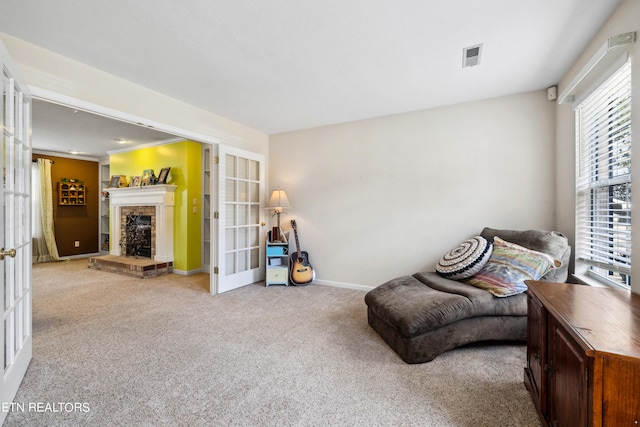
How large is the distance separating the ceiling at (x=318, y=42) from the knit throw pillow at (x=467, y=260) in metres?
1.56

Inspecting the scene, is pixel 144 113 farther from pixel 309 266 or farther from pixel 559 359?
pixel 559 359

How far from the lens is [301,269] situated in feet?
13.1

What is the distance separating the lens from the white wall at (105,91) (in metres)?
2.09

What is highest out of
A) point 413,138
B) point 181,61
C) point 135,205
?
point 181,61

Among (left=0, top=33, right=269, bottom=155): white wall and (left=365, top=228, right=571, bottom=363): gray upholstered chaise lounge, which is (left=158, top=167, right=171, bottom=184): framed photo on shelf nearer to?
(left=0, top=33, right=269, bottom=155): white wall

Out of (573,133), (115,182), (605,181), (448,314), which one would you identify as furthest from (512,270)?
(115,182)

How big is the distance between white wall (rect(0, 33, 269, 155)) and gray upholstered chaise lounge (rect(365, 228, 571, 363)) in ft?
9.20

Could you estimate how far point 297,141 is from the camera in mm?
4266

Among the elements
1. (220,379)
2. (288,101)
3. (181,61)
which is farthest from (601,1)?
(220,379)

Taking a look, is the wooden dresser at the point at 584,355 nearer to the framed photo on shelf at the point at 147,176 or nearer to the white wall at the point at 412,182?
the white wall at the point at 412,182

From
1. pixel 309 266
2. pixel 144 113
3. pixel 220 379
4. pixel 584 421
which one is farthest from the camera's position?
pixel 309 266

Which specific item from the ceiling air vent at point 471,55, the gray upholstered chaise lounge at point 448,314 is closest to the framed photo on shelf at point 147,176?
the gray upholstered chaise lounge at point 448,314

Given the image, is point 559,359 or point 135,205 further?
point 135,205

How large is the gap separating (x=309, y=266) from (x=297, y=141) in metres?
1.88
